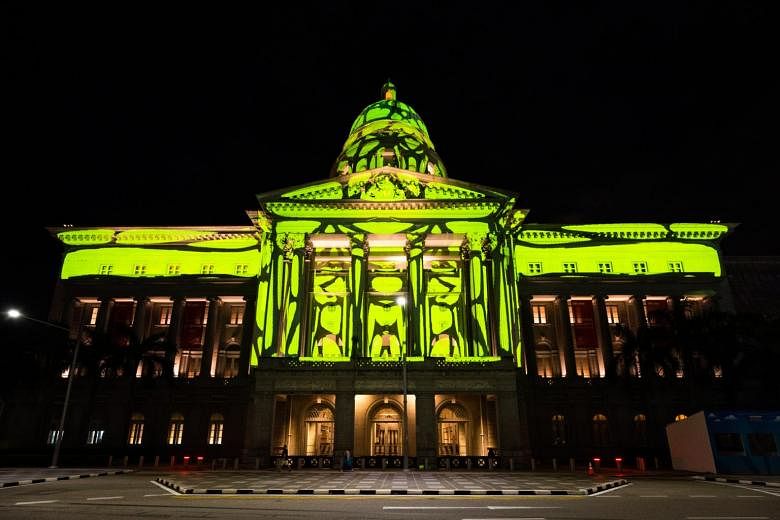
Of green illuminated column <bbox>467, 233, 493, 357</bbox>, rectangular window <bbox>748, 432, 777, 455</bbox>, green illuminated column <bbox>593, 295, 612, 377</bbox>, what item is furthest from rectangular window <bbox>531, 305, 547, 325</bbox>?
rectangular window <bbox>748, 432, 777, 455</bbox>

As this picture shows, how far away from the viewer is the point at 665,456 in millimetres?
43719

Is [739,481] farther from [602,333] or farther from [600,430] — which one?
[602,333]

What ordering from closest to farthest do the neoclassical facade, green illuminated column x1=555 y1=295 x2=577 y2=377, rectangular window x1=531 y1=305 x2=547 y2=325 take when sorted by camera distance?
1. the neoclassical facade
2. green illuminated column x1=555 y1=295 x2=577 y2=377
3. rectangular window x1=531 y1=305 x2=547 y2=325

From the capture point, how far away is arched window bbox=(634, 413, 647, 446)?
4784 cm

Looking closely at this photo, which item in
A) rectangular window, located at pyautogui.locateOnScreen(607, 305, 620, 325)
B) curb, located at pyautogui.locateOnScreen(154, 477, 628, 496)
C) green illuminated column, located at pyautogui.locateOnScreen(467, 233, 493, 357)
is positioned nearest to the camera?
curb, located at pyautogui.locateOnScreen(154, 477, 628, 496)

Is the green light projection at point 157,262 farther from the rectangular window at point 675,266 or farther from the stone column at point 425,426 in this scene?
the rectangular window at point 675,266

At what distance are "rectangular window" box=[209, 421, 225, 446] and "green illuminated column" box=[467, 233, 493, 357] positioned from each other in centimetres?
2445

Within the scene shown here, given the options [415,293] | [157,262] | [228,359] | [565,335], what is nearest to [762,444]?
[565,335]

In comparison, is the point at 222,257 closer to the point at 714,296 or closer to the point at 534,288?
the point at 534,288

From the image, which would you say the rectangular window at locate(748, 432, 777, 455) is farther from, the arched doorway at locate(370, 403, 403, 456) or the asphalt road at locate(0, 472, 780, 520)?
the arched doorway at locate(370, 403, 403, 456)

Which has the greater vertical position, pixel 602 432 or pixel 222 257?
pixel 222 257

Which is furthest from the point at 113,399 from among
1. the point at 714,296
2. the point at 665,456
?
the point at 714,296

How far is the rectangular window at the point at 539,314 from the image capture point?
5396cm

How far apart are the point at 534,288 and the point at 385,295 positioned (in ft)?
51.1
